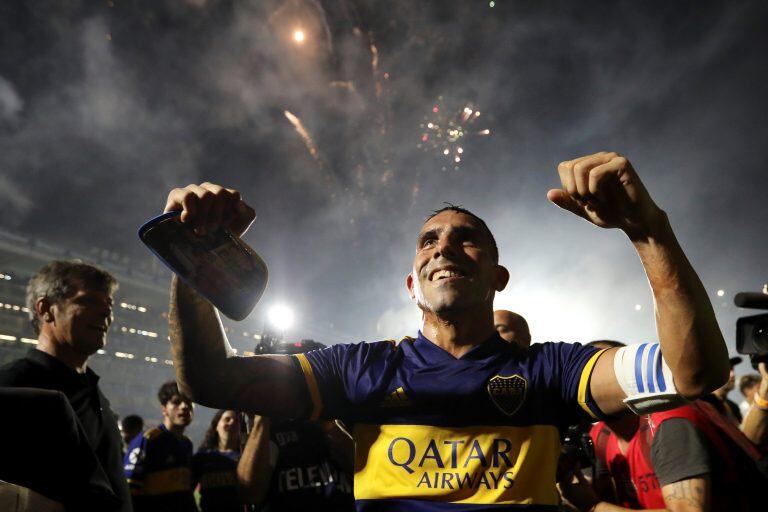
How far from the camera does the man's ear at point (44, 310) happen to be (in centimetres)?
314

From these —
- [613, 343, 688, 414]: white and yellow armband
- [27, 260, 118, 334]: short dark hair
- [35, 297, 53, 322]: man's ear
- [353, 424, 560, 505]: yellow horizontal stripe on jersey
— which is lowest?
[353, 424, 560, 505]: yellow horizontal stripe on jersey

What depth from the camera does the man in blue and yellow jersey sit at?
1.57 metres

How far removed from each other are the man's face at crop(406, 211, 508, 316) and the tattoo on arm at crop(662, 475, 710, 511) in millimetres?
1604

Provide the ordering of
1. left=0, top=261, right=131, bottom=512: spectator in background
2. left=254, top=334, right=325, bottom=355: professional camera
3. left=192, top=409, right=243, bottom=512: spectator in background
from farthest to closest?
1. left=192, top=409, right=243, bottom=512: spectator in background
2. left=254, top=334, right=325, bottom=355: professional camera
3. left=0, top=261, right=131, bottom=512: spectator in background

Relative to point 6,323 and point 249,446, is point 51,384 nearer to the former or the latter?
point 249,446

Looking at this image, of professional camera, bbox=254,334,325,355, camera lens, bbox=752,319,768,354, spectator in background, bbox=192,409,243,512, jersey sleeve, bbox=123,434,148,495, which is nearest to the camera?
camera lens, bbox=752,319,768,354

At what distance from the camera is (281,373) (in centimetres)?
209

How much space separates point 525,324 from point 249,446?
9.30 feet

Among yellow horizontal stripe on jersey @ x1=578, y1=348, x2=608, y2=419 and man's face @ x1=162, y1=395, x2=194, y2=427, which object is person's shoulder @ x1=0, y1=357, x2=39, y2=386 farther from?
man's face @ x1=162, y1=395, x2=194, y2=427

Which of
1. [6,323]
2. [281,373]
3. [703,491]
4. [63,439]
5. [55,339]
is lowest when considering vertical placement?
[703,491]

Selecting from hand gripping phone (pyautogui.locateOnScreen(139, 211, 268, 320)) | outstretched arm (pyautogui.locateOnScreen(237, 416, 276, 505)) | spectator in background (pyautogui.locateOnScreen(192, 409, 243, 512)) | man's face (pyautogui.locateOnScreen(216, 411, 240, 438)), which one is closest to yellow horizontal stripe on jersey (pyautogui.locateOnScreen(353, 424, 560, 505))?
hand gripping phone (pyautogui.locateOnScreen(139, 211, 268, 320))

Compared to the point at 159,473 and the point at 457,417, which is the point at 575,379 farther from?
the point at 159,473

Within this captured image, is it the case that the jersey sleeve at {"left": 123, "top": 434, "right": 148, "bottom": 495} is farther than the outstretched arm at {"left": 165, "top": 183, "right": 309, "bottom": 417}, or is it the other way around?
the jersey sleeve at {"left": 123, "top": 434, "right": 148, "bottom": 495}

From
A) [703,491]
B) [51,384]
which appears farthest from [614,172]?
[51,384]
